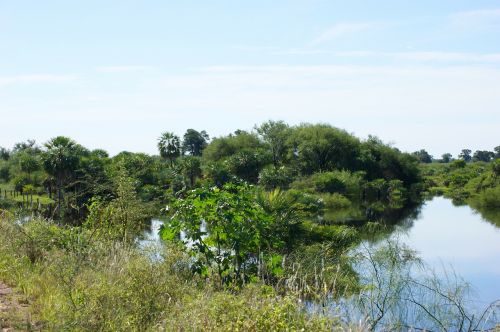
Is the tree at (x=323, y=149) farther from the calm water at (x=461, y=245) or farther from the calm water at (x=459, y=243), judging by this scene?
the calm water at (x=461, y=245)

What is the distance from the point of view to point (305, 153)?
256ft

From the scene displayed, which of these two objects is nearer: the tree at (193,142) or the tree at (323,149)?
the tree at (323,149)

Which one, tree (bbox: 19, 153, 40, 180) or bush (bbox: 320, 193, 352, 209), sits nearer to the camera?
bush (bbox: 320, 193, 352, 209)

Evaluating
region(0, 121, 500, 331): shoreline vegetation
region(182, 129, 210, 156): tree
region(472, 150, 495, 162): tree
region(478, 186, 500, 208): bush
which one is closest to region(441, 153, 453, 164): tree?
region(472, 150, 495, 162): tree

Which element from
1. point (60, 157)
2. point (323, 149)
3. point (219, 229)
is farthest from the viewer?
point (323, 149)

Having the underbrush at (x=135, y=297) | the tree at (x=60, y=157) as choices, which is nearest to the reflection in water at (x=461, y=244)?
the underbrush at (x=135, y=297)

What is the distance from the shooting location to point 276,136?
8325 centimetres

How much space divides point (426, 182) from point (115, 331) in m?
95.8

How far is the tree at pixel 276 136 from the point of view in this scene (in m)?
82.1

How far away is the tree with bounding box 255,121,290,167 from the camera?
269 feet

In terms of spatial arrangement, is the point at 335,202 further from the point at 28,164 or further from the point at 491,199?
the point at 28,164

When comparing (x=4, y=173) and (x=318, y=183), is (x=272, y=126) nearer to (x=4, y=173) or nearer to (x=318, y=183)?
(x=318, y=183)

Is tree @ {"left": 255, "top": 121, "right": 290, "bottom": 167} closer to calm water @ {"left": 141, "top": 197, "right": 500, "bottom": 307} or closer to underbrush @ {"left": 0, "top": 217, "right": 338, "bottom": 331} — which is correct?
calm water @ {"left": 141, "top": 197, "right": 500, "bottom": 307}

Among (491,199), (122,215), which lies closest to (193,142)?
(491,199)
